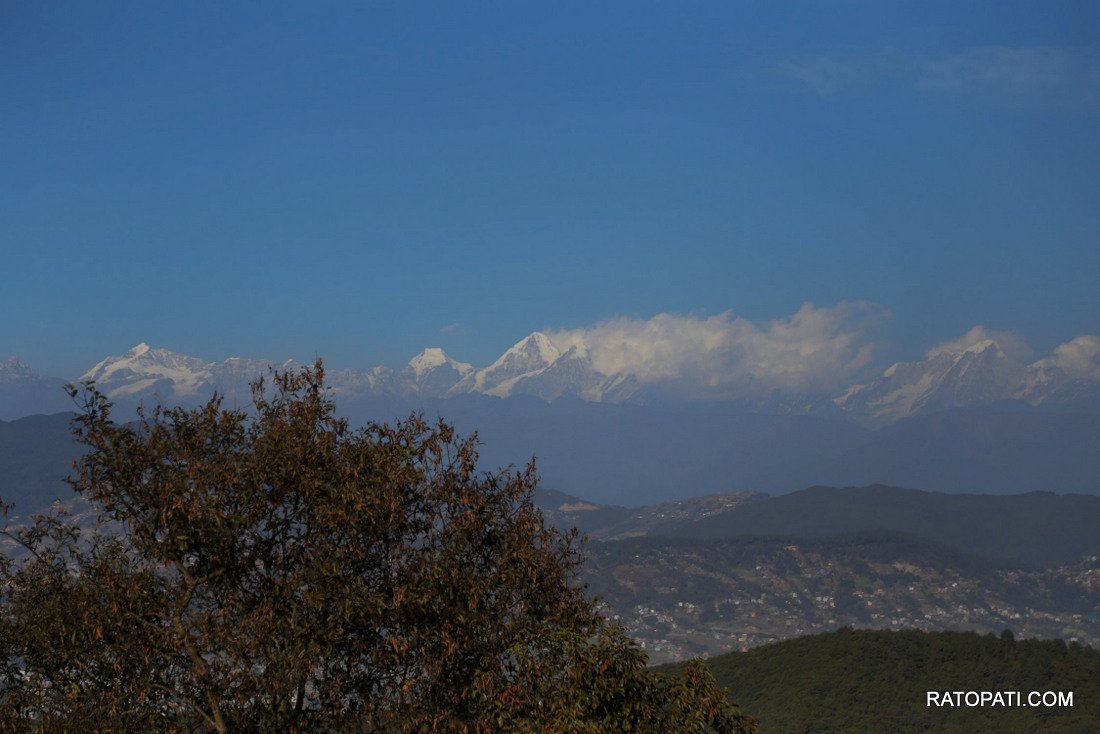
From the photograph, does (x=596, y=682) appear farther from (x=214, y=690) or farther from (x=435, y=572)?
(x=214, y=690)

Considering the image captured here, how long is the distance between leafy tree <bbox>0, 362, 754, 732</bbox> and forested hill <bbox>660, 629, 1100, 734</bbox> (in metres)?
83.4

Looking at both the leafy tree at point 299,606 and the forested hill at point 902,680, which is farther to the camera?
the forested hill at point 902,680

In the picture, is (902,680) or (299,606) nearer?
(299,606)

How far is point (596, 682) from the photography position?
1360cm

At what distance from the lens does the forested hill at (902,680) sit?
307ft

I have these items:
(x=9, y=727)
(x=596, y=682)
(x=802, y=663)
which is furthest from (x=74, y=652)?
(x=802, y=663)

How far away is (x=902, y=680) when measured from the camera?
105m

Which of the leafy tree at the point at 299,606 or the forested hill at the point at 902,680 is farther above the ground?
the leafy tree at the point at 299,606

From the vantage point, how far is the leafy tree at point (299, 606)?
45.8 feet

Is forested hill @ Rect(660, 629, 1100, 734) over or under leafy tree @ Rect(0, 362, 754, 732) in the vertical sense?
under

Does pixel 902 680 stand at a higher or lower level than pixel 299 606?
lower

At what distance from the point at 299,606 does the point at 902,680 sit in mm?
104466

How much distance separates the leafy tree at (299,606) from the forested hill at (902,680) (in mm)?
83371

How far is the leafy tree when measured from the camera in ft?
45.8
